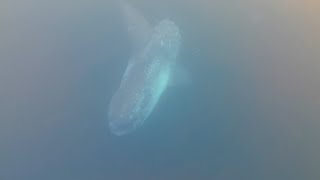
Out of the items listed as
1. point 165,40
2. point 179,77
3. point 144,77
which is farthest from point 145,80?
point 165,40

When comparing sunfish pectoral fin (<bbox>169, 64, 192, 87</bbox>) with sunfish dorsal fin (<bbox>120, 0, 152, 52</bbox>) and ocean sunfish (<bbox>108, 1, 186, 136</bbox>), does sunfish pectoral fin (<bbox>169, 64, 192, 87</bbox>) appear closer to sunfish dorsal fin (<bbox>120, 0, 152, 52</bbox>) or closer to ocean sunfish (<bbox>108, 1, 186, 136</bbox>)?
ocean sunfish (<bbox>108, 1, 186, 136</bbox>)

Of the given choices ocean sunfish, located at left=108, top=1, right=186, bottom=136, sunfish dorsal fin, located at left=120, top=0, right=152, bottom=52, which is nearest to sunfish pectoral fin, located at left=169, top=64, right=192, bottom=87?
ocean sunfish, located at left=108, top=1, right=186, bottom=136

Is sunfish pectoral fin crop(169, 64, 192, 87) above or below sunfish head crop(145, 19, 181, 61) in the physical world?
below

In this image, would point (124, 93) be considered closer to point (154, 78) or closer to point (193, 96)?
point (154, 78)

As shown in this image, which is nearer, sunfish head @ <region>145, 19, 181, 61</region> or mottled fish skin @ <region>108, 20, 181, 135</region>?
mottled fish skin @ <region>108, 20, 181, 135</region>

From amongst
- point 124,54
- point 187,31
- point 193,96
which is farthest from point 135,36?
point 193,96
